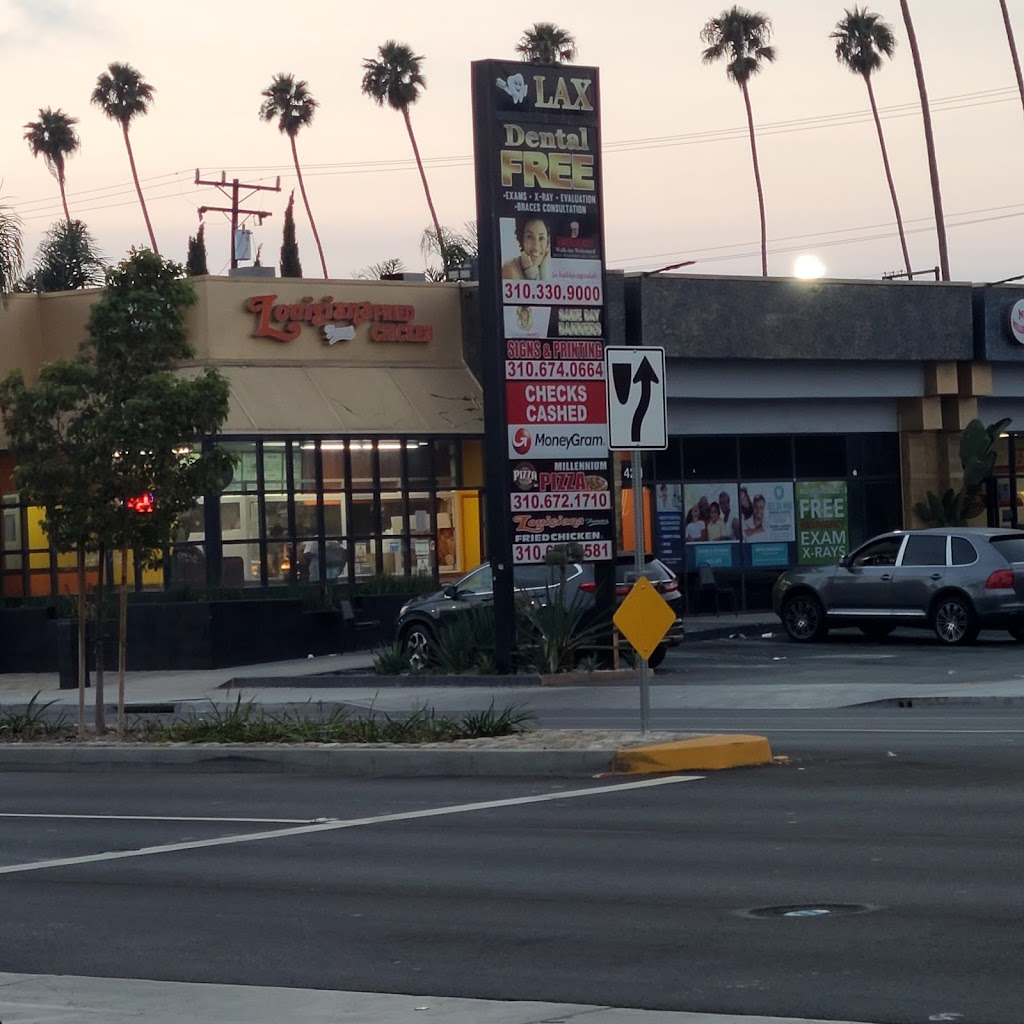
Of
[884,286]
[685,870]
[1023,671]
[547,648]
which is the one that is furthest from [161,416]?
[884,286]

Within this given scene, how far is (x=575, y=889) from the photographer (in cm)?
969

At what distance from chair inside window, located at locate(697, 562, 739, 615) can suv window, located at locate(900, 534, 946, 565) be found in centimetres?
775

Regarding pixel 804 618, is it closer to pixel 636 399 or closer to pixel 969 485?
pixel 969 485

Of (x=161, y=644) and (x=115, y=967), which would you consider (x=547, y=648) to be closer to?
(x=161, y=644)

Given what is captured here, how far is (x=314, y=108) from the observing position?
254ft

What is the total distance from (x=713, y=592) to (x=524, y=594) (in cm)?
1139

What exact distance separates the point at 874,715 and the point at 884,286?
19254mm

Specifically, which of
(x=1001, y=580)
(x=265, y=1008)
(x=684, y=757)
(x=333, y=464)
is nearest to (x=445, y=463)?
(x=333, y=464)

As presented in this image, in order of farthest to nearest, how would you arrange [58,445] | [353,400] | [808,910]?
[353,400] < [58,445] < [808,910]

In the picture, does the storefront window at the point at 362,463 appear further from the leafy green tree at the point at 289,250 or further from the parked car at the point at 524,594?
the leafy green tree at the point at 289,250

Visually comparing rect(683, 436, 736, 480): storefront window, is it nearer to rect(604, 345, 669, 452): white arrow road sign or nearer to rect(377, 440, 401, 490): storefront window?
rect(377, 440, 401, 490): storefront window

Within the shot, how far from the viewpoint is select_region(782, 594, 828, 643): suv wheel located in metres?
28.8

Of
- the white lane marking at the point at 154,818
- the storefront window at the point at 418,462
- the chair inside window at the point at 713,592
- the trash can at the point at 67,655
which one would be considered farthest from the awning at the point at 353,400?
the white lane marking at the point at 154,818

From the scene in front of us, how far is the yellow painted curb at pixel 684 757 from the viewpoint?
47.3 feet
